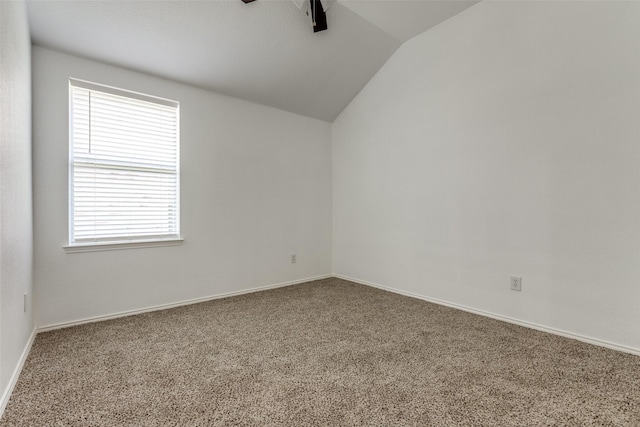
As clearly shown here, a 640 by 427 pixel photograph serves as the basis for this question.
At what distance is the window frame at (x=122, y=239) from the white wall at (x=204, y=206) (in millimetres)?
42

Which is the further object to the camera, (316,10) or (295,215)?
(295,215)

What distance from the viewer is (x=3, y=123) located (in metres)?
1.53

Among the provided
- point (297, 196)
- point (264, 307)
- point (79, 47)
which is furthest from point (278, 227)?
point (79, 47)

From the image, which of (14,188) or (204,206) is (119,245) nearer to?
(204,206)

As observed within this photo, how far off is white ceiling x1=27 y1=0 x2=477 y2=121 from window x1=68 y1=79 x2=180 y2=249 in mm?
362

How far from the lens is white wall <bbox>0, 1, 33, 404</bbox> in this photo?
5.00 feet

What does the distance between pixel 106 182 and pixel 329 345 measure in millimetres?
2474

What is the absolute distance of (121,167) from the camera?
293 centimetres

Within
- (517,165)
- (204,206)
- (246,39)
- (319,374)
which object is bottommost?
(319,374)

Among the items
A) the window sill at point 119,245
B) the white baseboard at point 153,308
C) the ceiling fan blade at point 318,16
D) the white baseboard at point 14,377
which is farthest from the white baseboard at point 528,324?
the white baseboard at point 14,377

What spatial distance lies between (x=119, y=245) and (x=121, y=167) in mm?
736

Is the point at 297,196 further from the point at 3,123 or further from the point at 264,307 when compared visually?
the point at 3,123

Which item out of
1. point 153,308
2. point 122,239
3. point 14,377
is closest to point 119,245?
point 122,239

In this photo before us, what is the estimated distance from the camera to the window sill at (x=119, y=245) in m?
2.65
